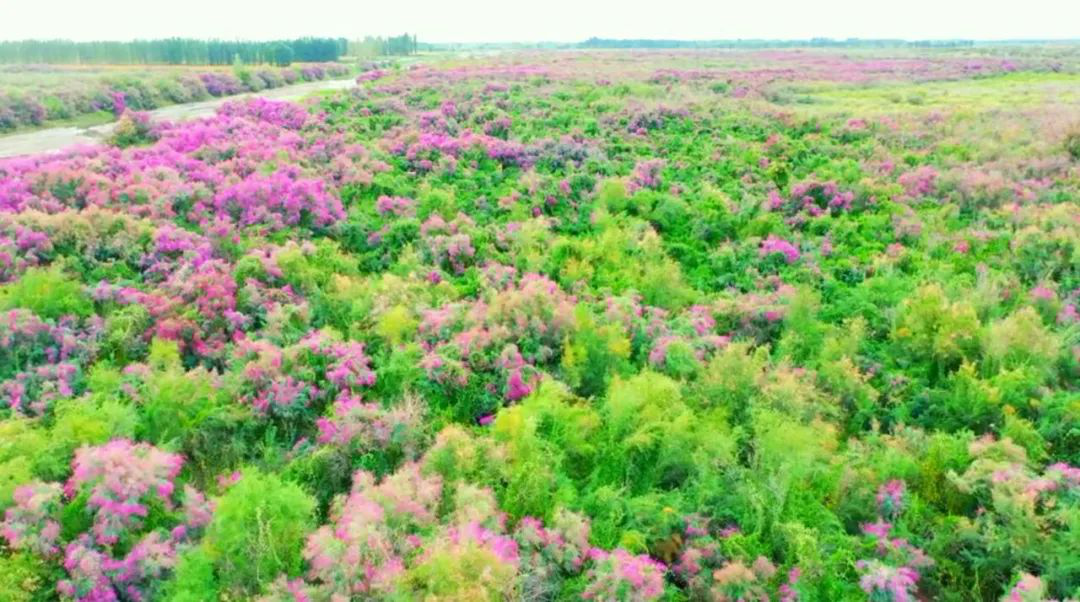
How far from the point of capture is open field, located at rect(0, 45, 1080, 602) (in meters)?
8.34

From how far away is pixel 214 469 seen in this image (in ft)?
35.4

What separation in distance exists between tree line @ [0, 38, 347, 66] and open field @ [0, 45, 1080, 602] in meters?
76.1

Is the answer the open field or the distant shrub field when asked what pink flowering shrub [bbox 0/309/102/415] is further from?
the distant shrub field

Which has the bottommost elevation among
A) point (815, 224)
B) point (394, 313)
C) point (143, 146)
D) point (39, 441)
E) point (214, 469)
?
point (214, 469)

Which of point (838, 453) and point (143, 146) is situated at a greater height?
point (143, 146)

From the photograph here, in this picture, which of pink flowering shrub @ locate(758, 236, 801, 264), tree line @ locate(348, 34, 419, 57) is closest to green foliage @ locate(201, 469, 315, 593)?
pink flowering shrub @ locate(758, 236, 801, 264)

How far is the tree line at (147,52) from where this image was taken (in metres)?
87.8

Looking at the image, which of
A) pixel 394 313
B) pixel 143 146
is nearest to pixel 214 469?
pixel 394 313

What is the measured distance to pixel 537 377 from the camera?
1224 cm

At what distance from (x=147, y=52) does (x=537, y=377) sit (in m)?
99.8

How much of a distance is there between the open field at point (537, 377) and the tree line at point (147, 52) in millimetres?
76137

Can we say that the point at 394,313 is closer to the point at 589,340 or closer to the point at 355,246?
the point at 589,340

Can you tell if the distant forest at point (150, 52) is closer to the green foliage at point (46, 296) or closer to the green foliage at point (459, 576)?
the green foliage at point (46, 296)

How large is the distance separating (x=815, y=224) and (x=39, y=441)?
18926 mm
